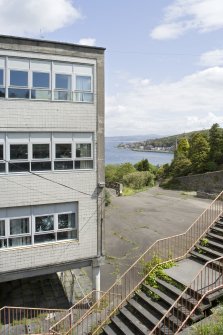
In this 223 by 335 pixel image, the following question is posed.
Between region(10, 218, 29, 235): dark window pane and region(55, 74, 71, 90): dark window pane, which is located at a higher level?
region(55, 74, 71, 90): dark window pane

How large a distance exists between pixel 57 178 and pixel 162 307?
575cm

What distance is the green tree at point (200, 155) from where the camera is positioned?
39.7m

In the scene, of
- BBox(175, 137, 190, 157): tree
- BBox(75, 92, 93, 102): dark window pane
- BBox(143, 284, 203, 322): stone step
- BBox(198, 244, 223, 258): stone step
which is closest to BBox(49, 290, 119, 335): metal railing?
BBox(143, 284, 203, 322): stone step

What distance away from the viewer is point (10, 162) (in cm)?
1198

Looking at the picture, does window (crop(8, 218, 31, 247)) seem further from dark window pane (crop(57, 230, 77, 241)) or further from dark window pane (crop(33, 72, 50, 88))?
dark window pane (crop(33, 72, 50, 88))

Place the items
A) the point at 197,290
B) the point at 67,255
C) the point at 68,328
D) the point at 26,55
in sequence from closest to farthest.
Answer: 1. the point at 197,290
2. the point at 68,328
3. the point at 26,55
4. the point at 67,255

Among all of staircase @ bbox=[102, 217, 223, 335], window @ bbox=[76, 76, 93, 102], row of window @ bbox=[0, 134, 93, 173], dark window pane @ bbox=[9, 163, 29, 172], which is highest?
window @ bbox=[76, 76, 93, 102]

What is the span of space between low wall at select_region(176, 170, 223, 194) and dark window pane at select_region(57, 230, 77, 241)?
2434 centimetres

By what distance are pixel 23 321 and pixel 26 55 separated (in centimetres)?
921

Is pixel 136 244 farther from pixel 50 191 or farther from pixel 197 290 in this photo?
pixel 197 290

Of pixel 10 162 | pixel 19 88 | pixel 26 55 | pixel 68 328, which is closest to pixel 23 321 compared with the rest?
pixel 68 328

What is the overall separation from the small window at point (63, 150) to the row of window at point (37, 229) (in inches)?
86.4

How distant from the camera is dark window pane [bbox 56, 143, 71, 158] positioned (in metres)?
12.8

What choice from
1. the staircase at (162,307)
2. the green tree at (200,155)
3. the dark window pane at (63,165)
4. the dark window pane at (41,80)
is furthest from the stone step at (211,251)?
the green tree at (200,155)
